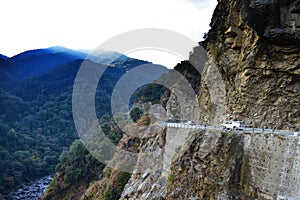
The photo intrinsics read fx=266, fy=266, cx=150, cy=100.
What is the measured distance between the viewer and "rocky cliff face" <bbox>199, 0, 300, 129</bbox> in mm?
15266

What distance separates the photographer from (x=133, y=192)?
21922 millimetres

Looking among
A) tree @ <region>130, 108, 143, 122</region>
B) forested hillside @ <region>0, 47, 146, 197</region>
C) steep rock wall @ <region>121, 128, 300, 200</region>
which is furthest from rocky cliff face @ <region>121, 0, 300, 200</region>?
forested hillside @ <region>0, 47, 146, 197</region>

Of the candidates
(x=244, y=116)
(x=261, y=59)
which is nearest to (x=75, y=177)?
(x=244, y=116)

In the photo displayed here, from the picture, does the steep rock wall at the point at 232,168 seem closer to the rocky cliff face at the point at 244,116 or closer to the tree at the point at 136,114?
the rocky cliff face at the point at 244,116

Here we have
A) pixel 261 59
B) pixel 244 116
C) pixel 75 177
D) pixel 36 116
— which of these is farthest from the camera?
pixel 36 116

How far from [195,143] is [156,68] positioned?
3442 inches

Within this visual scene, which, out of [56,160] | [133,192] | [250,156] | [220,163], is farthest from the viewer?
[56,160]

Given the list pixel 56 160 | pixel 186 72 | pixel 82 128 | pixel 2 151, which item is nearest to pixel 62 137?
pixel 82 128

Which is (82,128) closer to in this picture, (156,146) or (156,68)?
(156,68)

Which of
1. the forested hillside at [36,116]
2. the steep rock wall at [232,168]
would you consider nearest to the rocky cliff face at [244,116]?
the steep rock wall at [232,168]

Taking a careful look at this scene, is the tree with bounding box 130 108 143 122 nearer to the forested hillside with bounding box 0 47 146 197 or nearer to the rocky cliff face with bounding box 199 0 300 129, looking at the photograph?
the rocky cliff face with bounding box 199 0 300 129

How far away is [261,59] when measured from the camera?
685 inches

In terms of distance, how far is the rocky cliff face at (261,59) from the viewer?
601 inches

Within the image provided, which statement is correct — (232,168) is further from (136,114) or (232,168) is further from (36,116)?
(36,116)
